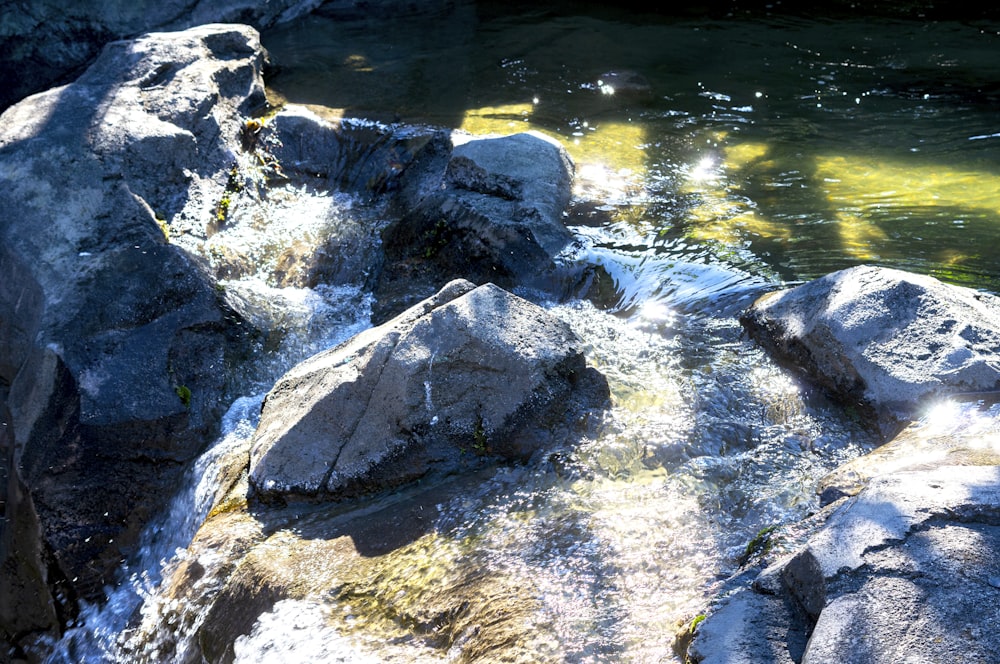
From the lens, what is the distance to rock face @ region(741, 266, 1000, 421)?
11.7 feet

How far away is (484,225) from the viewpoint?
17.6 feet

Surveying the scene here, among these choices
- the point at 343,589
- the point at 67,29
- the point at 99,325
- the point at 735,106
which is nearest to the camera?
the point at 343,589

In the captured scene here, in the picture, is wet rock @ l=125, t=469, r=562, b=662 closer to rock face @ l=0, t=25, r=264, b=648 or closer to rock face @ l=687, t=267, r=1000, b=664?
rock face @ l=687, t=267, r=1000, b=664

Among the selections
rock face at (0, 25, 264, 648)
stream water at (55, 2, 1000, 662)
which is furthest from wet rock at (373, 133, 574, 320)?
rock face at (0, 25, 264, 648)

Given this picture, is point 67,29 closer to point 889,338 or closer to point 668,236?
point 668,236

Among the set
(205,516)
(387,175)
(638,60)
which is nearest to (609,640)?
(205,516)

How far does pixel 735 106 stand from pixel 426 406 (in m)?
4.93

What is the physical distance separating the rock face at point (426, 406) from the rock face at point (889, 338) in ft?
3.54

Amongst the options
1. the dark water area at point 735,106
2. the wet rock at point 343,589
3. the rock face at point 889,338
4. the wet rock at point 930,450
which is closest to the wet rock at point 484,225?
the dark water area at point 735,106

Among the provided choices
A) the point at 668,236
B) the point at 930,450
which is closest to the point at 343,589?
the point at 930,450

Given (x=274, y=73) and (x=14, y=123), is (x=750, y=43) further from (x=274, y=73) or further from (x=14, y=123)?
(x=14, y=123)

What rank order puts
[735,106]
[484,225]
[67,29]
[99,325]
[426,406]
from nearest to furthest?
[426,406]
[99,325]
[484,225]
[735,106]
[67,29]

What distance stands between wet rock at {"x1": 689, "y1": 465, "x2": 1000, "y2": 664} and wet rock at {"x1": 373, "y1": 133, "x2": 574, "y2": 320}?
3.07 metres

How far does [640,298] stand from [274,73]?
5380 mm
